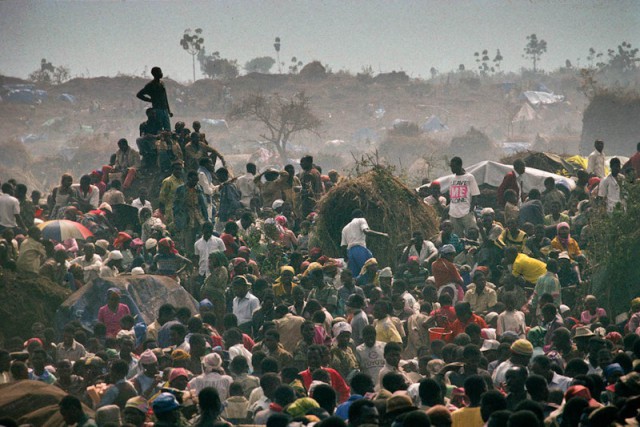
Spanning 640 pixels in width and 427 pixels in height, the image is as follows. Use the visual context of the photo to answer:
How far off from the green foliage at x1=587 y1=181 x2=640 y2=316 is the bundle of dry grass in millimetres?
3502

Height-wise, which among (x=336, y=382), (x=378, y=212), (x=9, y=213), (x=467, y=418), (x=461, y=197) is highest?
(x=9, y=213)

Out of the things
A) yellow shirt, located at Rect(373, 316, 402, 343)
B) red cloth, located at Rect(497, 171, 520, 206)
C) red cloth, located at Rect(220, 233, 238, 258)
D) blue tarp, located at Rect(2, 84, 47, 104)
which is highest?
blue tarp, located at Rect(2, 84, 47, 104)

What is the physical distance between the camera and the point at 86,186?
21109 mm

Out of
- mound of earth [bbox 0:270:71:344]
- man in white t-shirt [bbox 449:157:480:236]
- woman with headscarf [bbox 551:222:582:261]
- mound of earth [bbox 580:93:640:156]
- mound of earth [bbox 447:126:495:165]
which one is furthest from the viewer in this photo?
mound of earth [bbox 447:126:495:165]

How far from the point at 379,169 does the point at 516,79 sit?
101m

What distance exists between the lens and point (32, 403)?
1039cm

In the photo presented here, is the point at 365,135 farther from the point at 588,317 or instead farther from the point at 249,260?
the point at 588,317

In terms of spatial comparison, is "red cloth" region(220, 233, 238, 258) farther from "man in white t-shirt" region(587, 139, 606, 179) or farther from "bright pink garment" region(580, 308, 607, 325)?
"man in white t-shirt" region(587, 139, 606, 179)

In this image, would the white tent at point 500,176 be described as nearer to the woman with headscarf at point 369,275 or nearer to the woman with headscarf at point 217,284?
the woman with headscarf at point 369,275

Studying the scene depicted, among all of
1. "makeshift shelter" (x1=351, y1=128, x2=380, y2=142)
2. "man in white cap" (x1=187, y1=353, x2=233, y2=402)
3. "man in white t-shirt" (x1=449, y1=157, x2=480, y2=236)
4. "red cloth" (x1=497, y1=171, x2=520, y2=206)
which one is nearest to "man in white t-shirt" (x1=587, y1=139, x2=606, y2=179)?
"red cloth" (x1=497, y1=171, x2=520, y2=206)

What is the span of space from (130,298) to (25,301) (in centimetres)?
183

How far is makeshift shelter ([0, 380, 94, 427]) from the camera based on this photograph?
1012cm

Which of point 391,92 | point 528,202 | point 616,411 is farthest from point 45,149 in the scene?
point 616,411

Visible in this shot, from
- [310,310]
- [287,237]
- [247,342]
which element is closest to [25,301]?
[247,342]
